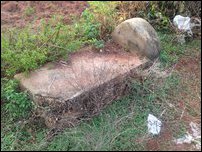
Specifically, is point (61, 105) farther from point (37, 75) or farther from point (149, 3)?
point (149, 3)

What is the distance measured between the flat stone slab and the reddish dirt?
1194 millimetres

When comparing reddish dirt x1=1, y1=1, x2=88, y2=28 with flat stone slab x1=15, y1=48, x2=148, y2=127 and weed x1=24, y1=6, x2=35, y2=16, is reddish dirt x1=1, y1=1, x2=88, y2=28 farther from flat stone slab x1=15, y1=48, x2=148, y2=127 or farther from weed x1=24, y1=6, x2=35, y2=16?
flat stone slab x1=15, y1=48, x2=148, y2=127

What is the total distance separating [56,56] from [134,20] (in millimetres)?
1054

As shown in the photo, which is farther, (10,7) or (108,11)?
(10,7)

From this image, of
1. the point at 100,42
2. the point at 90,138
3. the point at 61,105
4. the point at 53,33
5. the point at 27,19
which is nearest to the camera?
the point at 90,138

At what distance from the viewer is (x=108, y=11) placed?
4.99 meters

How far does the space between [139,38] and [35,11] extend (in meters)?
1.83

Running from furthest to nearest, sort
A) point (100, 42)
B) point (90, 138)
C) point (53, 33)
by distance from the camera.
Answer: point (100, 42)
point (53, 33)
point (90, 138)

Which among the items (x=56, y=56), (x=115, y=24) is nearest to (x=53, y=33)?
(x=56, y=56)

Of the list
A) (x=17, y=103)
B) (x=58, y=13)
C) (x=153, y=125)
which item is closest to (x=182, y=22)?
(x=58, y=13)

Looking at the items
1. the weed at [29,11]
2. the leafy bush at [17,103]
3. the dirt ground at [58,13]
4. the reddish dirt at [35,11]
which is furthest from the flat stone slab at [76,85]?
the weed at [29,11]

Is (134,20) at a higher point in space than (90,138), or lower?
higher

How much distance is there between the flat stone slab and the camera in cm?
378

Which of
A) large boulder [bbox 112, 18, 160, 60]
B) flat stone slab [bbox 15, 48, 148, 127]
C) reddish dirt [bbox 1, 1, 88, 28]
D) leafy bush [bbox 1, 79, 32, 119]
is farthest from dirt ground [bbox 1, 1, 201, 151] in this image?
leafy bush [bbox 1, 79, 32, 119]
